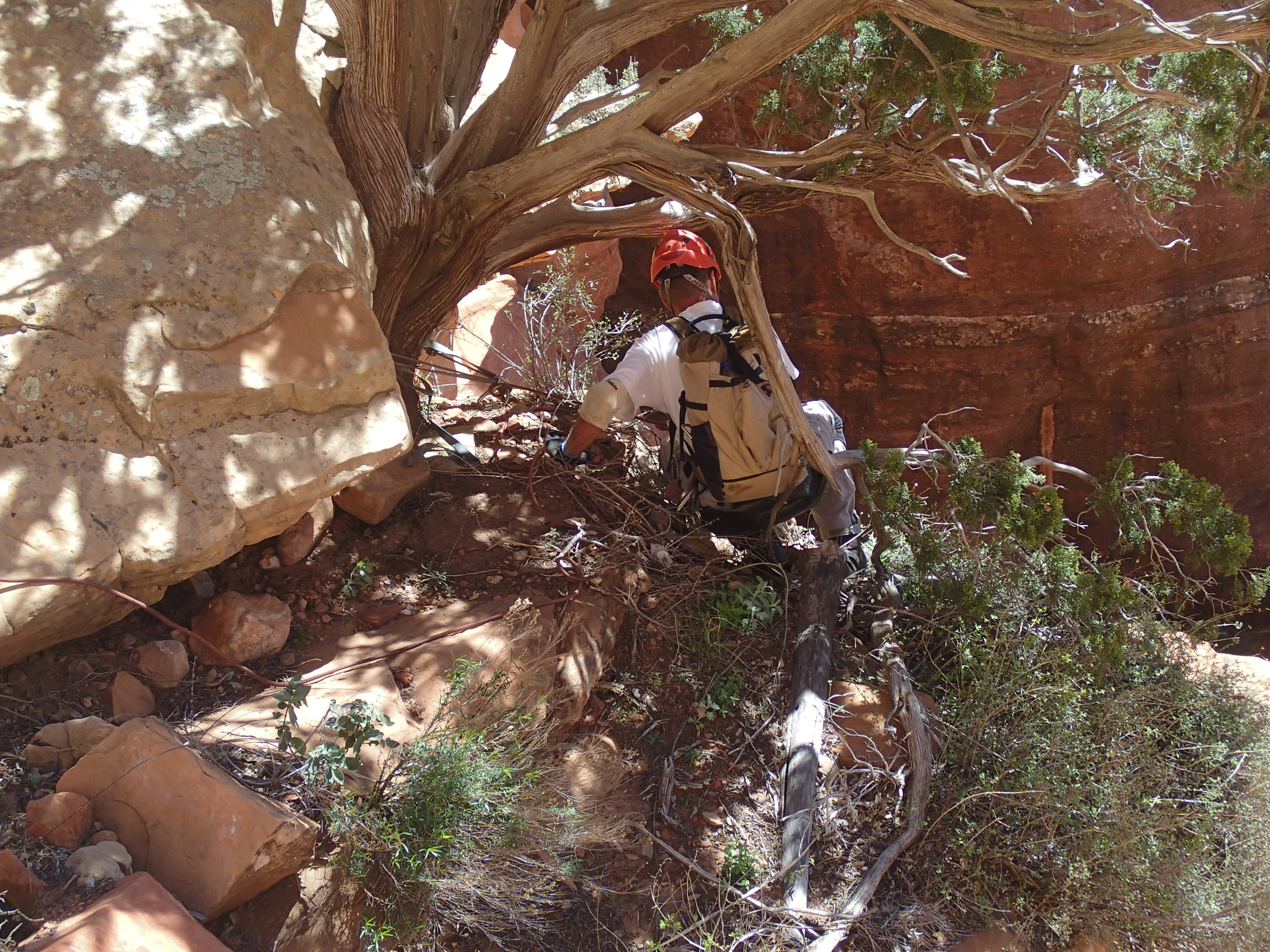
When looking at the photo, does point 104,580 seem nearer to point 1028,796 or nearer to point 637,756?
point 637,756

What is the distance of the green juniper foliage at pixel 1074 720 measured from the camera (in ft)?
10.7

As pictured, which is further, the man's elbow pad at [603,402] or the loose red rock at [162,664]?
the man's elbow pad at [603,402]

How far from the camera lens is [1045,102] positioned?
7.12 m

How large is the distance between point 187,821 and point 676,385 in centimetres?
274

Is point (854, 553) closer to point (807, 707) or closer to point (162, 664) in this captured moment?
point (807, 707)

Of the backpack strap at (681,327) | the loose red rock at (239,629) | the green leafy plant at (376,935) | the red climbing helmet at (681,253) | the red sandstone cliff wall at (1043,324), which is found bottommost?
the red sandstone cliff wall at (1043,324)

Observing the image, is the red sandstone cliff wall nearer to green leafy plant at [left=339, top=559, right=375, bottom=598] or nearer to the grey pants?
the grey pants

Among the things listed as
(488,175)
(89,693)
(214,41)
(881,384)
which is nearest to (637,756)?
(89,693)

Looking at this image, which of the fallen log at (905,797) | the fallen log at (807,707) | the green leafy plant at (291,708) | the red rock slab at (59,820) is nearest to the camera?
the red rock slab at (59,820)

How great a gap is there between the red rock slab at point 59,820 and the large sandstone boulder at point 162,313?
453 mm

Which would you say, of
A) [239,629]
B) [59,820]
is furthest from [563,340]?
[59,820]

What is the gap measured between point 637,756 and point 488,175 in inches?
101

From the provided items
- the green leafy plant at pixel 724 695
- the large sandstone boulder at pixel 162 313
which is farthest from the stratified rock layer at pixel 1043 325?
the large sandstone boulder at pixel 162 313

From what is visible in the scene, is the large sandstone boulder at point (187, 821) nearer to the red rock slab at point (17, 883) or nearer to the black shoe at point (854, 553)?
the red rock slab at point (17, 883)
